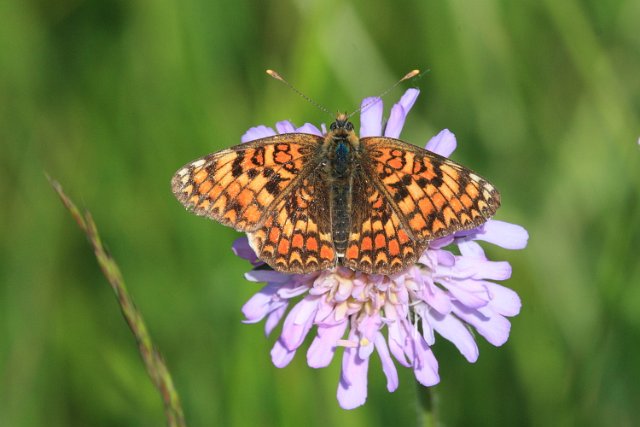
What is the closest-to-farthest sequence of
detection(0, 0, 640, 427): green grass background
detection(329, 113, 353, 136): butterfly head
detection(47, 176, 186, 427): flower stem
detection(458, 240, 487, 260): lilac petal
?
detection(47, 176, 186, 427): flower stem
detection(458, 240, 487, 260): lilac petal
detection(329, 113, 353, 136): butterfly head
detection(0, 0, 640, 427): green grass background

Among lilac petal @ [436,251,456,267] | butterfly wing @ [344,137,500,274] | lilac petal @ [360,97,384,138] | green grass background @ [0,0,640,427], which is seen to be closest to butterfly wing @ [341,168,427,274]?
butterfly wing @ [344,137,500,274]

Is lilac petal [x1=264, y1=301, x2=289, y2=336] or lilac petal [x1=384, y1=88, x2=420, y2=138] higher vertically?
lilac petal [x1=384, y1=88, x2=420, y2=138]

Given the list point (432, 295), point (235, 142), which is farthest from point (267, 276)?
point (235, 142)

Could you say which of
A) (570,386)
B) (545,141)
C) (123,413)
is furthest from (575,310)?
(123,413)

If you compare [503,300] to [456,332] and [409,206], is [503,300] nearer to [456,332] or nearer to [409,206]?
[456,332]

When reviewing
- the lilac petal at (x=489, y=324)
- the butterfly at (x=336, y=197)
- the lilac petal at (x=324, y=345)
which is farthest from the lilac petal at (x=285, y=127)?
the lilac petal at (x=489, y=324)

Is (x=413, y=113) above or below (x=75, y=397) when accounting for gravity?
above

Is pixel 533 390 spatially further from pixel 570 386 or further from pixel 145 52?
pixel 145 52

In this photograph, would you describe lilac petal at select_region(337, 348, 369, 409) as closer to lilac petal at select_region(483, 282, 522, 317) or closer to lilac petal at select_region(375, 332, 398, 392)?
lilac petal at select_region(375, 332, 398, 392)
